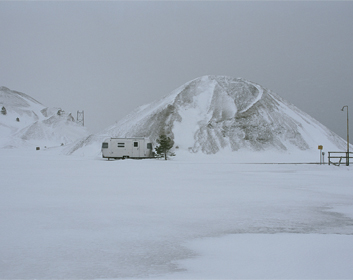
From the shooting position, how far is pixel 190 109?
249 ft

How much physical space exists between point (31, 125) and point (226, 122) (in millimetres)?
95253

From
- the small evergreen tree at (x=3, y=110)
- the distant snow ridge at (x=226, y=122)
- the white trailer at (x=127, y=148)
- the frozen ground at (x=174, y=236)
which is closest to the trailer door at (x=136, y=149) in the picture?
the white trailer at (x=127, y=148)

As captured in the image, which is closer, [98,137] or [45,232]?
[45,232]

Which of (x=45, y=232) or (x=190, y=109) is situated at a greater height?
(x=190, y=109)

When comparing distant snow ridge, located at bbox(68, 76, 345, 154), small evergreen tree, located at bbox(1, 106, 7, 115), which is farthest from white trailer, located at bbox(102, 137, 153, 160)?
small evergreen tree, located at bbox(1, 106, 7, 115)

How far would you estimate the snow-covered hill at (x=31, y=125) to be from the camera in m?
127

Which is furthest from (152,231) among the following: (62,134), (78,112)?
(78,112)

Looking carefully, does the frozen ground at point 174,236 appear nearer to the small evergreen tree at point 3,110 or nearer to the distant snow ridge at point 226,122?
the distant snow ridge at point 226,122

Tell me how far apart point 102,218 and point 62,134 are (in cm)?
14194

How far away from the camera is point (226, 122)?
72.1 m

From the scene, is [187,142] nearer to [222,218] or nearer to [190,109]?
[190,109]

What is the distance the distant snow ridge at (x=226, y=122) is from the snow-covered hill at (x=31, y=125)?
2346 inches

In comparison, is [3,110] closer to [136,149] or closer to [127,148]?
[127,148]

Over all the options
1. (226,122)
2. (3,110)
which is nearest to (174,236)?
(226,122)
